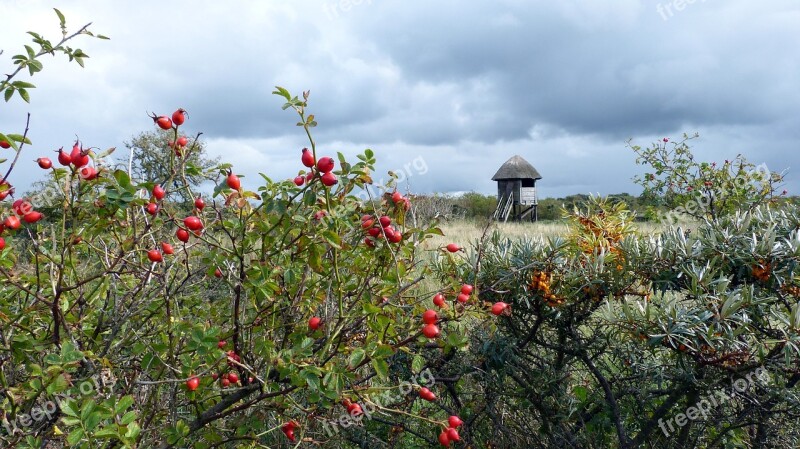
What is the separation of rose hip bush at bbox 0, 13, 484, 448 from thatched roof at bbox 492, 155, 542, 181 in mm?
24622

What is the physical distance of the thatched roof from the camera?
2684 centimetres

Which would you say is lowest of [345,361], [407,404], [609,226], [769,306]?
[407,404]

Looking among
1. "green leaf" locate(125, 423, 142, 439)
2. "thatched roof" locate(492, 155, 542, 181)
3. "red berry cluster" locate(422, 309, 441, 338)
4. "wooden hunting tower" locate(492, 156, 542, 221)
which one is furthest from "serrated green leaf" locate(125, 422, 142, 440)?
"thatched roof" locate(492, 155, 542, 181)

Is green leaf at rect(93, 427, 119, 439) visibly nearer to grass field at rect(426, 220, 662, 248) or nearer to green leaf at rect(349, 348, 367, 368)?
green leaf at rect(349, 348, 367, 368)

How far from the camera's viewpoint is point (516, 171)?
26.9 meters

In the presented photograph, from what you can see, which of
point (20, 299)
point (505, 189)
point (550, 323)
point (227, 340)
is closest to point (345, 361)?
point (227, 340)

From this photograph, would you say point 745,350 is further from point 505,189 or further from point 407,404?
point 505,189

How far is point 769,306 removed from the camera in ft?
9.07

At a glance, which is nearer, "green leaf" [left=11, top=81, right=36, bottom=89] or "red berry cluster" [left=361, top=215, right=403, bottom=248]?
"red berry cluster" [left=361, top=215, right=403, bottom=248]

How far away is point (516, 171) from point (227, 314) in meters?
24.9

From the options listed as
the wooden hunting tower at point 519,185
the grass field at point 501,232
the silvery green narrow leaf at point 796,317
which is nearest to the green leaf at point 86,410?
the grass field at point 501,232

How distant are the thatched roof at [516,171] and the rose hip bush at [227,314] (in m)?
24.6

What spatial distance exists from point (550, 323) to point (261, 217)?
1.55 metres

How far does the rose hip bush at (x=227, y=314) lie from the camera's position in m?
2.08
